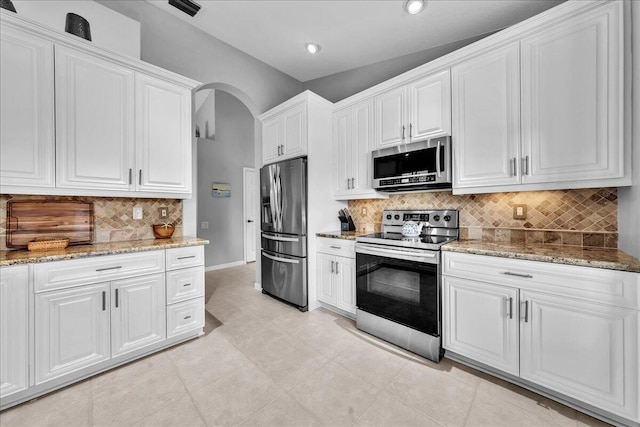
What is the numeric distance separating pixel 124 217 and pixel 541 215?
12.3 feet

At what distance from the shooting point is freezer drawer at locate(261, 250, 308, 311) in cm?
298

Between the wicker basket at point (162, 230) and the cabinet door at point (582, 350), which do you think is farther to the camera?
the wicker basket at point (162, 230)

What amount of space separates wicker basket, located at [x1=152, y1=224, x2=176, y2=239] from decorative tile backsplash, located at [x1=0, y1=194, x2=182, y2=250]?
130 millimetres

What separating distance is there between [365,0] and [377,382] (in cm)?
327

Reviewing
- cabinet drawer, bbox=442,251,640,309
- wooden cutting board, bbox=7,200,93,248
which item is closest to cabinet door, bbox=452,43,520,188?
cabinet drawer, bbox=442,251,640,309

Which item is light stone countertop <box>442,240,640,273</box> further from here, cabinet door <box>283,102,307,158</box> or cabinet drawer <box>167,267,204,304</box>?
cabinet drawer <box>167,267,204,304</box>

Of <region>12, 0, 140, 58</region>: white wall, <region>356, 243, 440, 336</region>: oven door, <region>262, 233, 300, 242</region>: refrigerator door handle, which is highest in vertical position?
<region>12, 0, 140, 58</region>: white wall

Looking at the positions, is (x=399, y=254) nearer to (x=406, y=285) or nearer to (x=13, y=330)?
(x=406, y=285)

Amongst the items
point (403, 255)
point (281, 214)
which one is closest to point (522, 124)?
point (403, 255)

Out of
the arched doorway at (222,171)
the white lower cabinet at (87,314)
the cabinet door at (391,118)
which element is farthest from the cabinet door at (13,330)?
the arched doorway at (222,171)

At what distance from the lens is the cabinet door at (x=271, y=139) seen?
11.0ft

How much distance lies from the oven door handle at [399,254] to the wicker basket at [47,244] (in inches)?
97.2

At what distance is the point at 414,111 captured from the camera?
8.13ft

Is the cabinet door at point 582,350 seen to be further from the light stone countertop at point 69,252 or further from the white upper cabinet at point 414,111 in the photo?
the light stone countertop at point 69,252
